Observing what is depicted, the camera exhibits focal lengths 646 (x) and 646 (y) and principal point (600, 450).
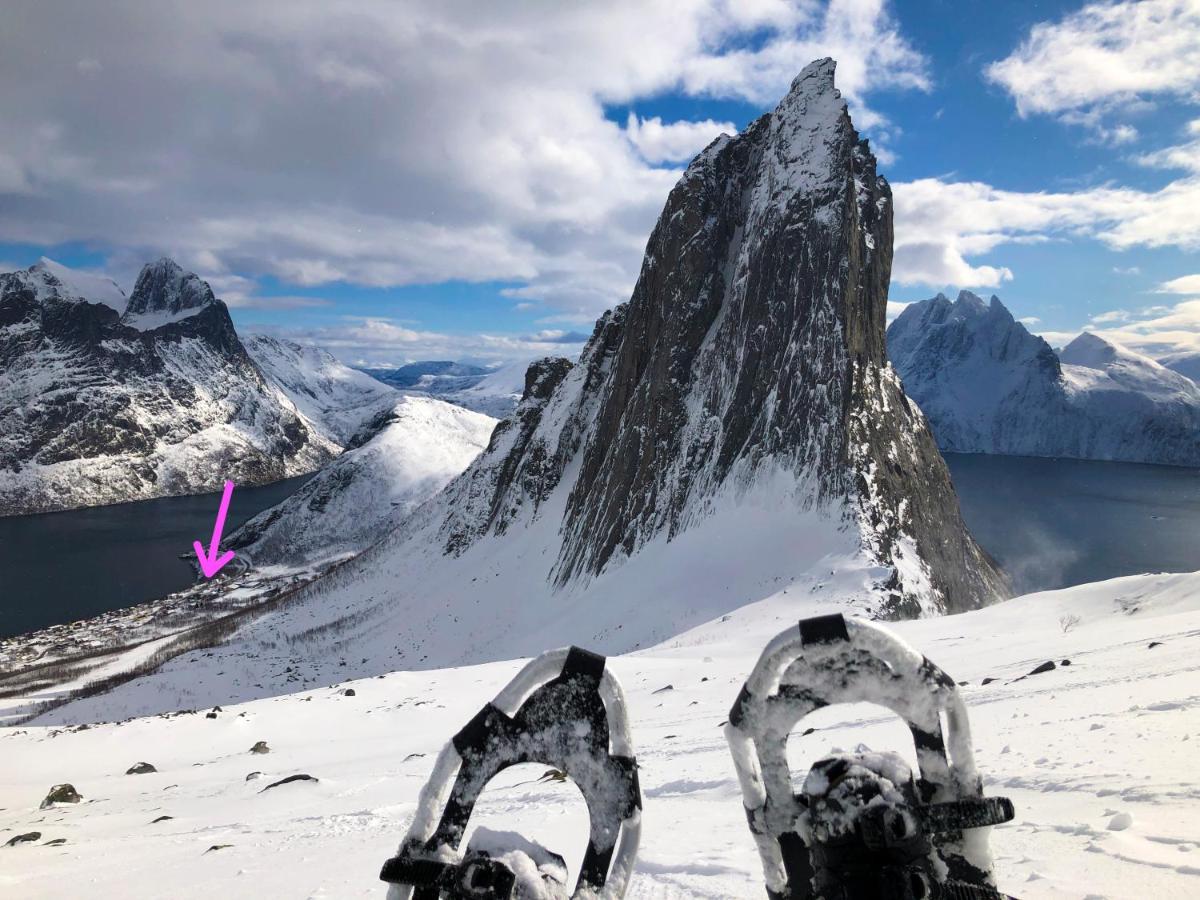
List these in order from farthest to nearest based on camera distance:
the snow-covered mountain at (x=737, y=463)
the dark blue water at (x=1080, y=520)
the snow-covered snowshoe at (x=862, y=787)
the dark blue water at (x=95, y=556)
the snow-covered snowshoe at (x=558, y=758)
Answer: the dark blue water at (x=95, y=556)
the dark blue water at (x=1080, y=520)
the snow-covered mountain at (x=737, y=463)
the snow-covered snowshoe at (x=558, y=758)
the snow-covered snowshoe at (x=862, y=787)

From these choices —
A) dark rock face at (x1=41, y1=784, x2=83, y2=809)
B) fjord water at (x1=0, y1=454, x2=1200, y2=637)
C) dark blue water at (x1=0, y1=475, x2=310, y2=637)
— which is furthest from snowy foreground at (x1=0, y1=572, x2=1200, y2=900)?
dark blue water at (x1=0, y1=475, x2=310, y2=637)

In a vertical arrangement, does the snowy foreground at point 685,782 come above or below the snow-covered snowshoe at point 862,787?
below

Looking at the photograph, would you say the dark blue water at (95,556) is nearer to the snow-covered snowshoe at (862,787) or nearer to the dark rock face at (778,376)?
the dark rock face at (778,376)

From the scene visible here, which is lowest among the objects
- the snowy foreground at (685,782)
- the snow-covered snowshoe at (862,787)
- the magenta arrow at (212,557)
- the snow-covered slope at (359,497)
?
the snowy foreground at (685,782)

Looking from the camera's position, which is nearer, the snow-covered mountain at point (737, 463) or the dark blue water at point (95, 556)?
the snow-covered mountain at point (737, 463)

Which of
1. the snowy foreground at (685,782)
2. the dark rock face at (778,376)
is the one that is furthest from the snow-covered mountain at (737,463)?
the snowy foreground at (685,782)

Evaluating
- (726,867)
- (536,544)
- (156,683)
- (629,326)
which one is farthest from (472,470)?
(726,867)

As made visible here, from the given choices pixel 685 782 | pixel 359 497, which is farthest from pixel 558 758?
pixel 359 497

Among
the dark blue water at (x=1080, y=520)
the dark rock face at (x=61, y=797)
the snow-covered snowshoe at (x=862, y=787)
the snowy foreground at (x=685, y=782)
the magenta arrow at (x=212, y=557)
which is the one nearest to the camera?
the snow-covered snowshoe at (x=862, y=787)
